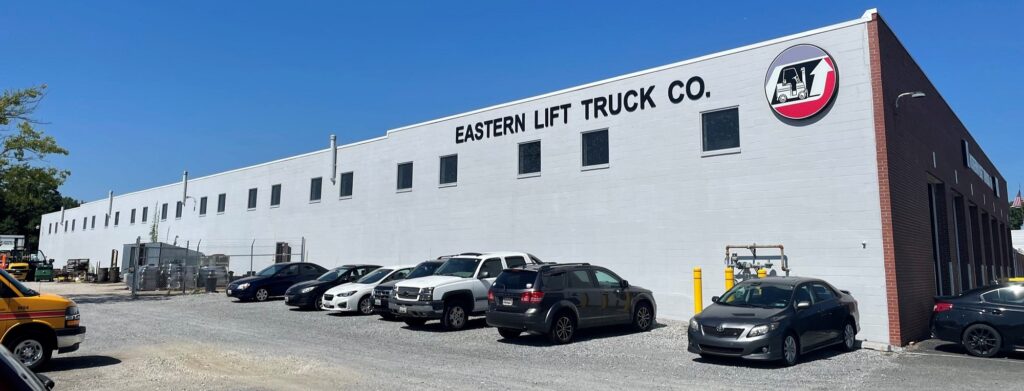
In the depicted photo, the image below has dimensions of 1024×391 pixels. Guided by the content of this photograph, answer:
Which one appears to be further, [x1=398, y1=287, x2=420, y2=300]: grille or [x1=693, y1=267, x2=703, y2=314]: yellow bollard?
[x1=693, y1=267, x2=703, y2=314]: yellow bollard

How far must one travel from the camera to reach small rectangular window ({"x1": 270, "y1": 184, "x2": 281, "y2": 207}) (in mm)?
33094

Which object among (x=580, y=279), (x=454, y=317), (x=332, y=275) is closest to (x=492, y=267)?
(x=454, y=317)

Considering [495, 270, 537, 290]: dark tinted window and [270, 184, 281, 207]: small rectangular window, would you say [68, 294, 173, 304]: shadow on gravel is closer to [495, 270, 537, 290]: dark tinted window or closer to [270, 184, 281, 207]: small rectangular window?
[270, 184, 281, 207]: small rectangular window

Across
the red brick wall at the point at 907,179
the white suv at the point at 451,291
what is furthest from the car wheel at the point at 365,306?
the red brick wall at the point at 907,179

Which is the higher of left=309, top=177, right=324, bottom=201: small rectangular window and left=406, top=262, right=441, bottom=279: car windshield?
left=309, top=177, right=324, bottom=201: small rectangular window

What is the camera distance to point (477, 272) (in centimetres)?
1591

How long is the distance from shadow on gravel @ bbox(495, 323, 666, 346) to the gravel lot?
0.07 m

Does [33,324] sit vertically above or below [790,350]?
above

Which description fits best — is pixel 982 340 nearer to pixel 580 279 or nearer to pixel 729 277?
pixel 729 277

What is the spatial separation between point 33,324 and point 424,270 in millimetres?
9020

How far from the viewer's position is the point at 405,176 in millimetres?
25922

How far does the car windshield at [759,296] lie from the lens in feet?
36.5

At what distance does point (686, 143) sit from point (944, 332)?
7398mm

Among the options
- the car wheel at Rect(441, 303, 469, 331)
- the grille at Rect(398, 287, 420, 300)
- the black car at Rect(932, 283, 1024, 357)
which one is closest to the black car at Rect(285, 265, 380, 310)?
the grille at Rect(398, 287, 420, 300)
